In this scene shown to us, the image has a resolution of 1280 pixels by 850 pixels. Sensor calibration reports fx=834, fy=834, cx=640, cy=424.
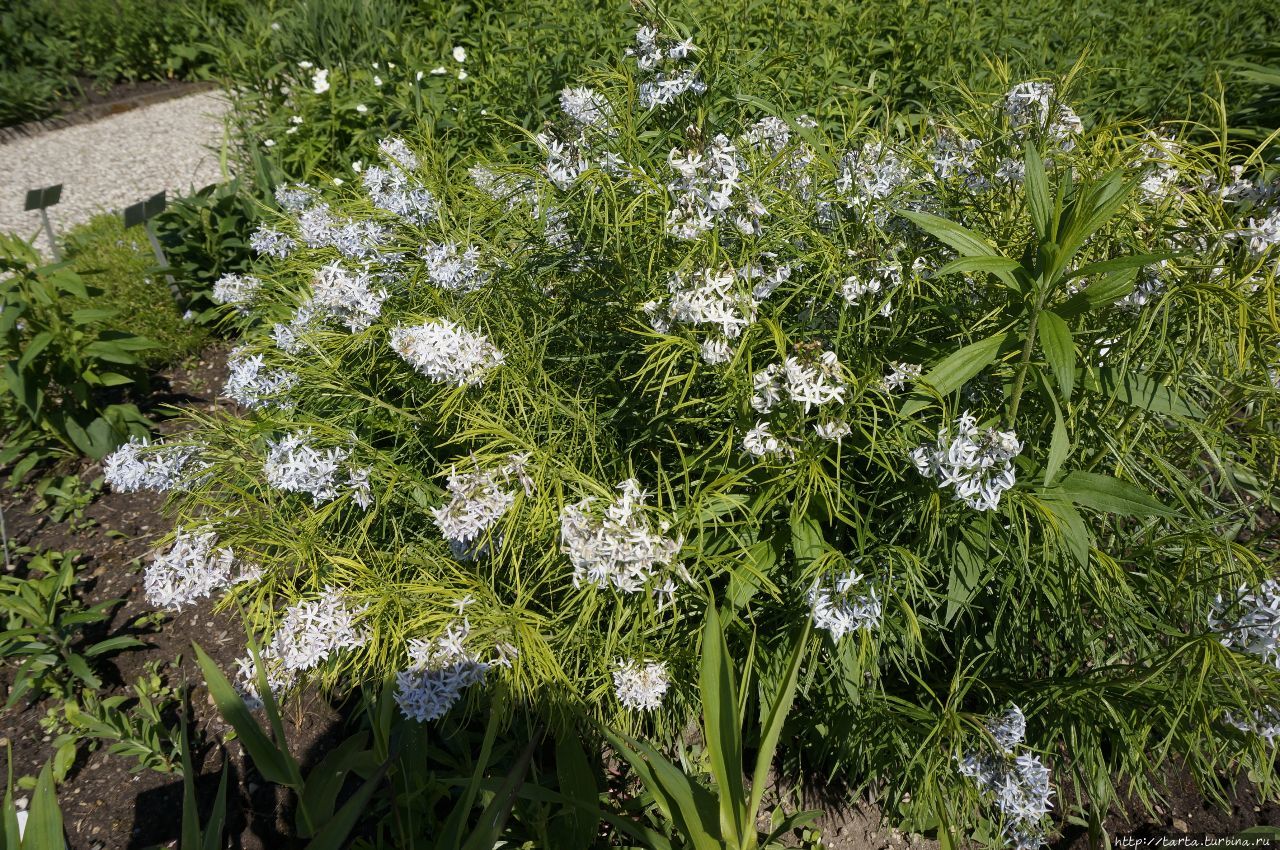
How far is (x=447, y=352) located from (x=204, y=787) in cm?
160

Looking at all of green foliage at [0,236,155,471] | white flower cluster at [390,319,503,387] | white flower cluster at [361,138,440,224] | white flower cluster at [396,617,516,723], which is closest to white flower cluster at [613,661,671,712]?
white flower cluster at [396,617,516,723]

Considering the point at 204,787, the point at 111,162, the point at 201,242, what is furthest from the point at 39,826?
the point at 111,162

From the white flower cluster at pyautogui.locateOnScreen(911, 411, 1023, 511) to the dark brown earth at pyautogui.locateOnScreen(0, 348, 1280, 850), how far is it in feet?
4.15

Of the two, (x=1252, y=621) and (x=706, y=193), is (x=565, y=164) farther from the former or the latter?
(x=1252, y=621)

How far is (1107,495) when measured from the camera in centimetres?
191

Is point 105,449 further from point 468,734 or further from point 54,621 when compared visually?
point 468,734

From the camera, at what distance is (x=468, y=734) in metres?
2.58

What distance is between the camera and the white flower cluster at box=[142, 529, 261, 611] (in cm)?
224

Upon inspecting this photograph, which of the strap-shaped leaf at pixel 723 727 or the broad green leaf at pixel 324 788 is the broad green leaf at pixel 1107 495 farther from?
the broad green leaf at pixel 324 788

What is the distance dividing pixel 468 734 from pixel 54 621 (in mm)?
1537

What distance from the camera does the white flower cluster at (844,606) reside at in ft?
6.15

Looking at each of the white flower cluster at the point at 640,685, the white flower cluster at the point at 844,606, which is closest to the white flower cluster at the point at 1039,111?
the white flower cluster at the point at 844,606

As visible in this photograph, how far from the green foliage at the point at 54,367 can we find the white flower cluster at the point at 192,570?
146cm

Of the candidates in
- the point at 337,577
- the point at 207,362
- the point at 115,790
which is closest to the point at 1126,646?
the point at 337,577
